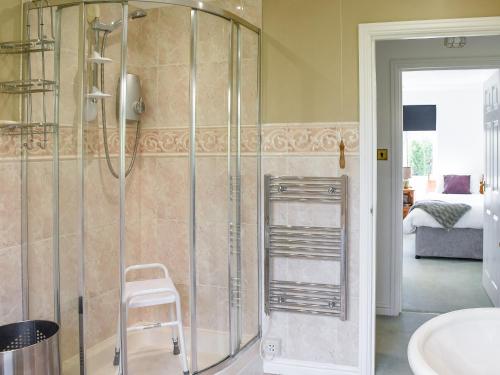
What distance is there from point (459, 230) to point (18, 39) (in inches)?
215

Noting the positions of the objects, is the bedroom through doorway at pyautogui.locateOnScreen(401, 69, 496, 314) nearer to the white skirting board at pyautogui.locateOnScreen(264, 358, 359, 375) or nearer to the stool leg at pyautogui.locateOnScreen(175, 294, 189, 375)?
the white skirting board at pyautogui.locateOnScreen(264, 358, 359, 375)

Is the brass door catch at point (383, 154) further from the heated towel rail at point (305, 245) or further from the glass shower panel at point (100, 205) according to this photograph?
the glass shower panel at point (100, 205)

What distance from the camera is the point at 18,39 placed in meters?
2.34

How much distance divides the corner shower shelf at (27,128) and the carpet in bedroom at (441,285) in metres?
3.36

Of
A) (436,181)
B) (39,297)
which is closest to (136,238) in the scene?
(39,297)

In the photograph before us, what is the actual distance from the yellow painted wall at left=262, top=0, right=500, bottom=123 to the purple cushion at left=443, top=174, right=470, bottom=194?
6.28m

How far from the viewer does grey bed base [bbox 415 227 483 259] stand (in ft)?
20.0

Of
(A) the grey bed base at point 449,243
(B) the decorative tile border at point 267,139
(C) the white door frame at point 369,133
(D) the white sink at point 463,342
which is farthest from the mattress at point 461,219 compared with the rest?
(D) the white sink at point 463,342

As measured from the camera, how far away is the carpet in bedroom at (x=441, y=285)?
443 centimetres

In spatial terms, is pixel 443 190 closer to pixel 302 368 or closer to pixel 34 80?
pixel 302 368

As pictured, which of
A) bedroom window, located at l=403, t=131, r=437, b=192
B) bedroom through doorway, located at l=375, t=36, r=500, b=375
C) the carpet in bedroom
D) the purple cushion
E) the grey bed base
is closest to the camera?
bedroom through doorway, located at l=375, t=36, r=500, b=375

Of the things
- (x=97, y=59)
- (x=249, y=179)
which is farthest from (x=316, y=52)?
(x=97, y=59)

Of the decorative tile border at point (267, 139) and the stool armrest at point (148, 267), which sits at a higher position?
the decorative tile border at point (267, 139)

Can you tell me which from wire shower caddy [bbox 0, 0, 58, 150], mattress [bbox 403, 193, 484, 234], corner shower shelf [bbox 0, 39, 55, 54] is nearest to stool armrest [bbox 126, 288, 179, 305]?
wire shower caddy [bbox 0, 0, 58, 150]
